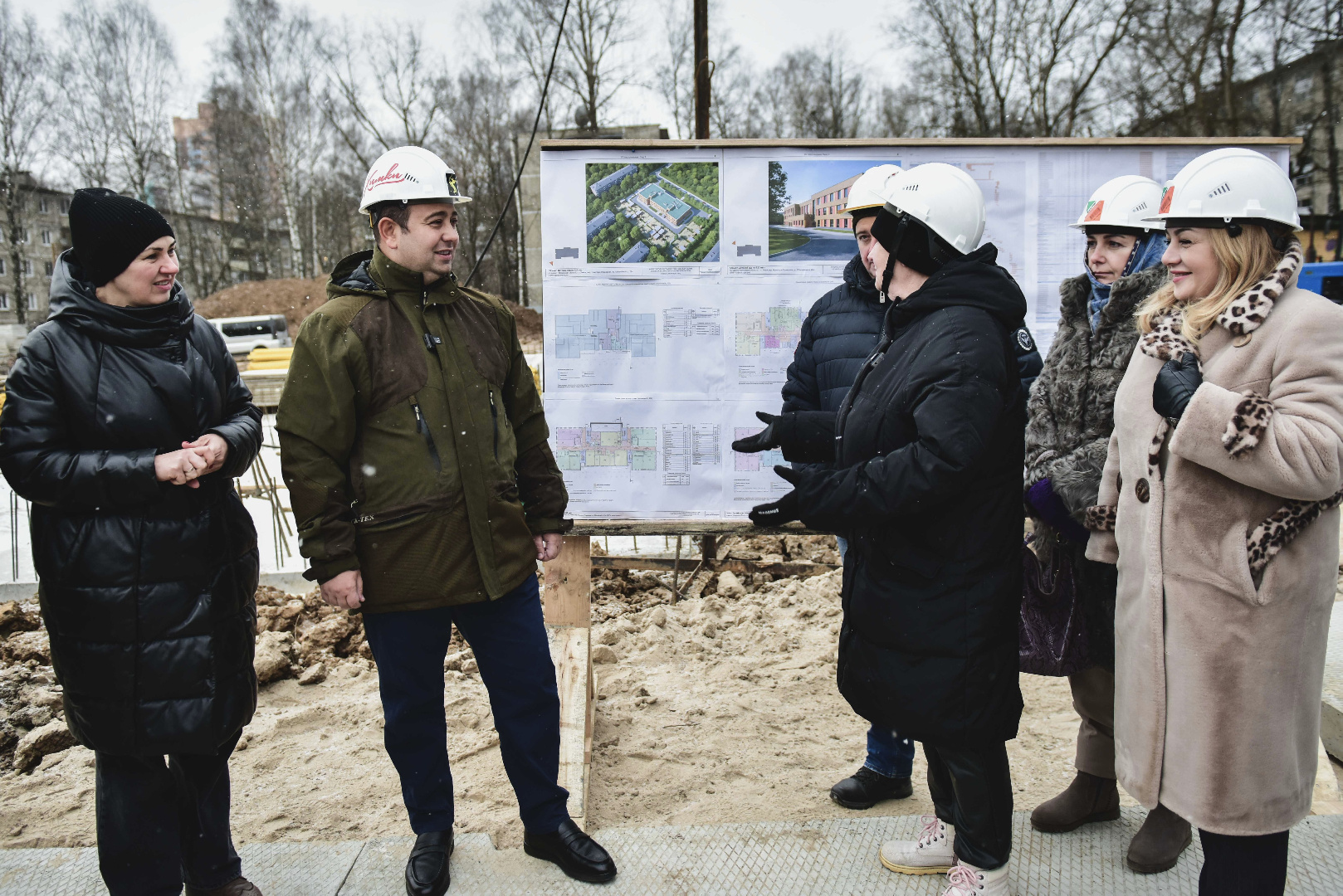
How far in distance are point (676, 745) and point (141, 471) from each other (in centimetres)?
230

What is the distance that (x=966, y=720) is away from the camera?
89.2 inches

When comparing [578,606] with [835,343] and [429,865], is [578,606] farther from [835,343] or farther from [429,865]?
[835,343]

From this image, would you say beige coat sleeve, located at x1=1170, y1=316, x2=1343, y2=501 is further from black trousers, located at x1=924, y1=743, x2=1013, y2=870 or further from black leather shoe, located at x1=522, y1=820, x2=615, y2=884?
black leather shoe, located at x1=522, y1=820, x2=615, y2=884

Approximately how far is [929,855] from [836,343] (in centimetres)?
167

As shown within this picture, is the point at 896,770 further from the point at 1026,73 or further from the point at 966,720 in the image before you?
the point at 1026,73

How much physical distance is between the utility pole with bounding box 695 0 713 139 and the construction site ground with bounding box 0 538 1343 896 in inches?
114

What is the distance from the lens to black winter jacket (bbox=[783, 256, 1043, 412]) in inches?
128

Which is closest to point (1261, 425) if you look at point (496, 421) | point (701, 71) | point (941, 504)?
point (941, 504)

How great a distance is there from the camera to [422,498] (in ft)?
8.53

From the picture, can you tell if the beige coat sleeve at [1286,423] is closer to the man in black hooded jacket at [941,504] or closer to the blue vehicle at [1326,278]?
the man in black hooded jacket at [941,504]

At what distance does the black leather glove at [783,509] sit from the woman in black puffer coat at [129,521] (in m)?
1.45

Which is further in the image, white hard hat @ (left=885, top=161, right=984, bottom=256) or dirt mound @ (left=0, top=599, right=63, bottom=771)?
dirt mound @ (left=0, top=599, right=63, bottom=771)

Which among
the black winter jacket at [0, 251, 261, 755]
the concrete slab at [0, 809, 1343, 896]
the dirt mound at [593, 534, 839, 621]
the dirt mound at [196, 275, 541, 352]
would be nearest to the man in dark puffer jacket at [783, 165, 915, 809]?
the concrete slab at [0, 809, 1343, 896]

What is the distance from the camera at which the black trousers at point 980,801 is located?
235cm
